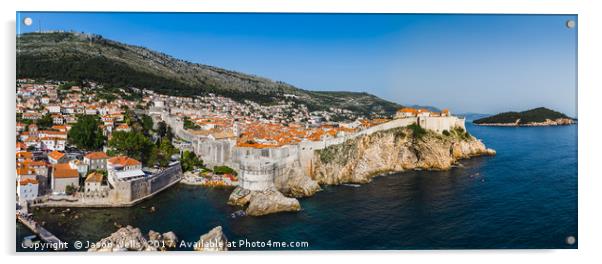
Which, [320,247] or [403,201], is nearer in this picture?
[320,247]

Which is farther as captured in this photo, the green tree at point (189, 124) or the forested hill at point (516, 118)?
the green tree at point (189, 124)

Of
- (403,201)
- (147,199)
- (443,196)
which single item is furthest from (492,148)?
(147,199)

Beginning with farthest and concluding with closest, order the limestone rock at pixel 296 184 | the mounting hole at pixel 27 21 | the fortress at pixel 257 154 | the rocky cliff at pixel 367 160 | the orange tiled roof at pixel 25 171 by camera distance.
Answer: the fortress at pixel 257 154
the limestone rock at pixel 296 184
the rocky cliff at pixel 367 160
the orange tiled roof at pixel 25 171
the mounting hole at pixel 27 21

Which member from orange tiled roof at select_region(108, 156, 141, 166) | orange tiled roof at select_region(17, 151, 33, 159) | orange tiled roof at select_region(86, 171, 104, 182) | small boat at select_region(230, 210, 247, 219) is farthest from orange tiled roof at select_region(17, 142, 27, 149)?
small boat at select_region(230, 210, 247, 219)

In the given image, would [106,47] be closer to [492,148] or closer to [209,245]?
[209,245]

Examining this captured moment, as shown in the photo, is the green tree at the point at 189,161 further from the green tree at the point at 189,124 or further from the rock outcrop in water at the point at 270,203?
the rock outcrop in water at the point at 270,203

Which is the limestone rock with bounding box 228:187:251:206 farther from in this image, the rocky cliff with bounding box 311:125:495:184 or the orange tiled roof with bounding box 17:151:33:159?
the orange tiled roof with bounding box 17:151:33:159

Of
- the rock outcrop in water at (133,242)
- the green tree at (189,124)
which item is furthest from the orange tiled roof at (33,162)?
the green tree at (189,124)

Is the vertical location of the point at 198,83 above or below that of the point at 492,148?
above
